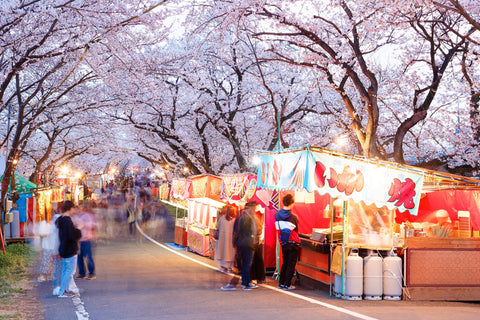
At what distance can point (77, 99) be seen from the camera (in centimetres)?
2203

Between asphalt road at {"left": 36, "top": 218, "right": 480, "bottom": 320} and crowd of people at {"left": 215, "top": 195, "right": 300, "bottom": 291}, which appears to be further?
crowd of people at {"left": 215, "top": 195, "right": 300, "bottom": 291}

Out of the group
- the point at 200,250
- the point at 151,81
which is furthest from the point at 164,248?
the point at 151,81

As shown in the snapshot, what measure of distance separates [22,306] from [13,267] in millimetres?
5233

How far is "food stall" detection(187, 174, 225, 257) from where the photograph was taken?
1650 centimetres

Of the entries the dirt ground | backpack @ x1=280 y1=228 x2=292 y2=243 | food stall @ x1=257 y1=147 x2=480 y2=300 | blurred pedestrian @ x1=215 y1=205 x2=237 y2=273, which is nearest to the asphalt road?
the dirt ground

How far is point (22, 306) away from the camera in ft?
29.1

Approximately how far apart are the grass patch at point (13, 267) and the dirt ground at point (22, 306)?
24cm

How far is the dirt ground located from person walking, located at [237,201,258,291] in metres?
4.04

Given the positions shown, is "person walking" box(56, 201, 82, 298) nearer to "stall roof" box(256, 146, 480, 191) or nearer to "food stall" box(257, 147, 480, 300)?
"food stall" box(257, 147, 480, 300)

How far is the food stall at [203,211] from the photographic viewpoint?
16.5m

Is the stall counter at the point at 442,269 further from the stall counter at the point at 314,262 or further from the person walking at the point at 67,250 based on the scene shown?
the person walking at the point at 67,250

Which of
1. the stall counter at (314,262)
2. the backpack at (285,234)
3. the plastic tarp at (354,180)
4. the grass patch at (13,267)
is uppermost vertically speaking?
the plastic tarp at (354,180)

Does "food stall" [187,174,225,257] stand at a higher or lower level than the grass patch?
higher

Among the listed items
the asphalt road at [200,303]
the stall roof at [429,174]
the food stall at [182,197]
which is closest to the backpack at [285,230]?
the asphalt road at [200,303]
